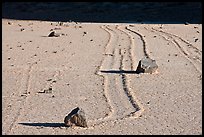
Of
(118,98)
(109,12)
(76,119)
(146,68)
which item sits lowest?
(76,119)

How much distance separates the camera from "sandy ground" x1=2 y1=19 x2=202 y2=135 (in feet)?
26.0

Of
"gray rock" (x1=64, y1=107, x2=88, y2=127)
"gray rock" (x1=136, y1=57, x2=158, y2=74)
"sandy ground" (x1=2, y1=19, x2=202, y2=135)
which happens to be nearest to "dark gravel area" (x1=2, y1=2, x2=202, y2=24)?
"sandy ground" (x1=2, y1=19, x2=202, y2=135)

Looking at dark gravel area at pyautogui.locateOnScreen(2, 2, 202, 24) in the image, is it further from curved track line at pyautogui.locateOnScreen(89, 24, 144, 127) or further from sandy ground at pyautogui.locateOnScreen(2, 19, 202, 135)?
curved track line at pyautogui.locateOnScreen(89, 24, 144, 127)

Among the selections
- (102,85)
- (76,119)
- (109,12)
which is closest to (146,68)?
(102,85)

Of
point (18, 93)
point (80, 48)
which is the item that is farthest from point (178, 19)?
point (18, 93)

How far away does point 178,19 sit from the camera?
27688mm

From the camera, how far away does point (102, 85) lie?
10.5 metres

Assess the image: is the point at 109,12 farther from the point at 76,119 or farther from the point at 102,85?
the point at 76,119

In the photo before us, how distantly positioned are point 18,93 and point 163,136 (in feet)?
10.7

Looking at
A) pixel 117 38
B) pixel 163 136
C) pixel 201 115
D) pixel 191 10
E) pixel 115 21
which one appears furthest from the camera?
pixel 191 10

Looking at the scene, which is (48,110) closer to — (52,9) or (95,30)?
(95,30)

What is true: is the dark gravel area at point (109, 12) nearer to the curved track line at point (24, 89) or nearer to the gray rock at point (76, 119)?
the curved track line at point (24, 89)

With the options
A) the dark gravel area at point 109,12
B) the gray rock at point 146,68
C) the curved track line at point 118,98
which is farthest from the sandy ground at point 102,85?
the dark gravel area at point 109,12

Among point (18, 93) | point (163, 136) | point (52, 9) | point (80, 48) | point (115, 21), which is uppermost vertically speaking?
point (52, 9)
